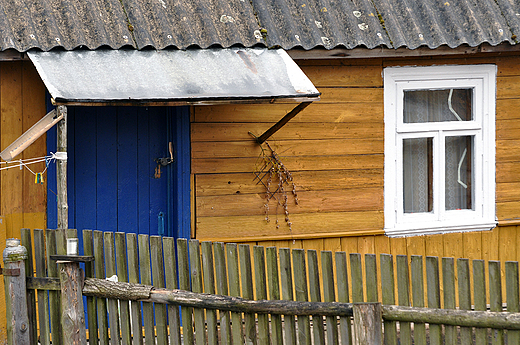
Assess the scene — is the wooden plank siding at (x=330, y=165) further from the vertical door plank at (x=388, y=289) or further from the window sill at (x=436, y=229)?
the vertical door plank at (x=388, y=289)

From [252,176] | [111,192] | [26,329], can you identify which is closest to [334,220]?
[252,176]

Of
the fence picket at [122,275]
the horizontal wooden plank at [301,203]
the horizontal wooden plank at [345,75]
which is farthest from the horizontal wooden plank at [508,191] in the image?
the fence picket at [122,275]

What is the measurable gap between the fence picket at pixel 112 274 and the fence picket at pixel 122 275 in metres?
0.04

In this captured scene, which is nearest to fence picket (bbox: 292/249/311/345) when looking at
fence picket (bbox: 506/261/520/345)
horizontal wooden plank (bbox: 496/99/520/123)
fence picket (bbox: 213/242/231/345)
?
fence picket (bbox: 213/242/231/345)

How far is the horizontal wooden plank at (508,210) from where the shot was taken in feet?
22.7

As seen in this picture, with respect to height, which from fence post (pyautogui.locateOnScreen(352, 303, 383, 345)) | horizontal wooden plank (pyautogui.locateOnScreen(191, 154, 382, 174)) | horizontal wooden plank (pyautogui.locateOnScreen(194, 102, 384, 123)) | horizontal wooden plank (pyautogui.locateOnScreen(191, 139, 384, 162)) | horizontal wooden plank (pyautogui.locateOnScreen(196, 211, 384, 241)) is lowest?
fence post (pyautogui.locateOnScreen(352, 303, 383, 345))

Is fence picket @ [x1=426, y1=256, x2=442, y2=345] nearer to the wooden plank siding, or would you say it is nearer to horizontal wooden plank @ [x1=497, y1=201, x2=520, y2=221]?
the wooden plank siding

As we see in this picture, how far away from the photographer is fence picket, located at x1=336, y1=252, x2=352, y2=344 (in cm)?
410

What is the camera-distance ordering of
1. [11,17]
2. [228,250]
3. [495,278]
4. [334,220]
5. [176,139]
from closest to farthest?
[495,278], [228,250], [11,17], [176,139], [334,220]

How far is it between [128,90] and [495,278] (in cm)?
293

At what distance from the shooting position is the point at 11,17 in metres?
5.27

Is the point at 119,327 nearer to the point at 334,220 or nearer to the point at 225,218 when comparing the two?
the point at 225,218

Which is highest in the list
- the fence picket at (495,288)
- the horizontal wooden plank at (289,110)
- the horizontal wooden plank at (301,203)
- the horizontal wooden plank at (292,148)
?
the horizontal wooden plank at (289,110)

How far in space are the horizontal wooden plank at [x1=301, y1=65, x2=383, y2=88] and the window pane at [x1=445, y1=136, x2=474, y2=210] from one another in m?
1.16
